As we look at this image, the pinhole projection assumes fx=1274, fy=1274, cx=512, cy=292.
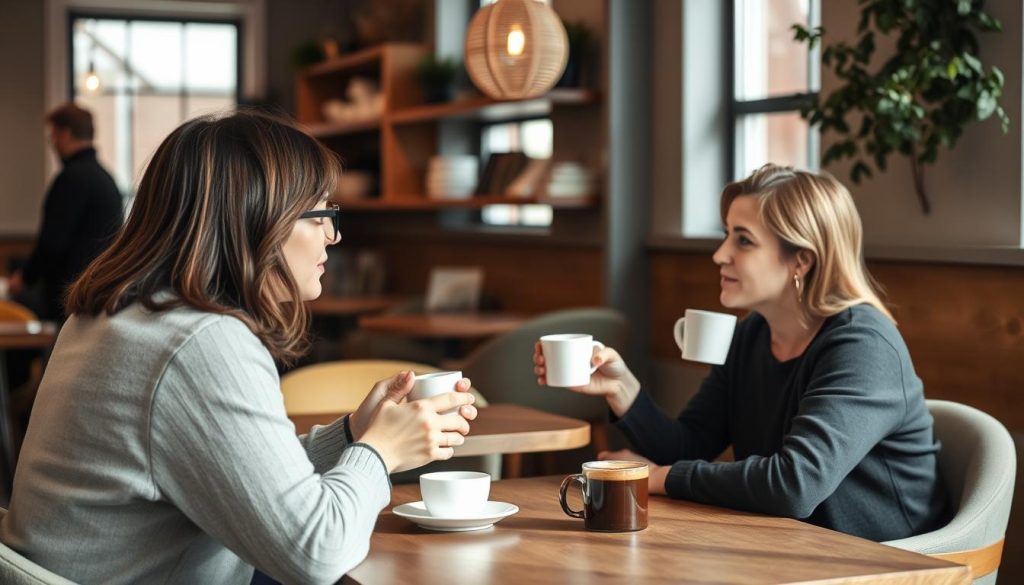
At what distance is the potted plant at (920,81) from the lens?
3.03 m

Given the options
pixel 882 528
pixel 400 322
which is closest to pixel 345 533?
pixel 882 528

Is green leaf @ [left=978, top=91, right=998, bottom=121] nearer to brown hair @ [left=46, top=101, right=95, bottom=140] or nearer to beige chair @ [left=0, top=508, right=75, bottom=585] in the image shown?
beige chair @ [left=0, top=508, right=75, bottom=585]

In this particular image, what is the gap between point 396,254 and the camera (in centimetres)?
725

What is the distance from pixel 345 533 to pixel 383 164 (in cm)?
503

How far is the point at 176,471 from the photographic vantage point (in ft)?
4.89

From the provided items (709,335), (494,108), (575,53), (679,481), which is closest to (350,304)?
(494,108)

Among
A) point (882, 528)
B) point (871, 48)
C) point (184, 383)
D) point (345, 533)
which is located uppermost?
point (871, 48)

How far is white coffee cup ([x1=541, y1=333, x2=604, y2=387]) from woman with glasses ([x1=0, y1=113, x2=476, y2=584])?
0.42 metres

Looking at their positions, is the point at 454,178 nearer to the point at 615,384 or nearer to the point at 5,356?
the point at 5,356

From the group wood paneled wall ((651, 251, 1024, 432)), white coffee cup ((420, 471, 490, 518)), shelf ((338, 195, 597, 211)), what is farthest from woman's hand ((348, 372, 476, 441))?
shelf ((338, 195, 597, 211))

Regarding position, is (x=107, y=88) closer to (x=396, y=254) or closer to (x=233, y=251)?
(x=396, y=254)

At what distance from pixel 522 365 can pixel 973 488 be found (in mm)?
2281

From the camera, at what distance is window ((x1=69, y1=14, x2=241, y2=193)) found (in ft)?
27.1

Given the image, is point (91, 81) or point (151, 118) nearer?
point (91, 81)
